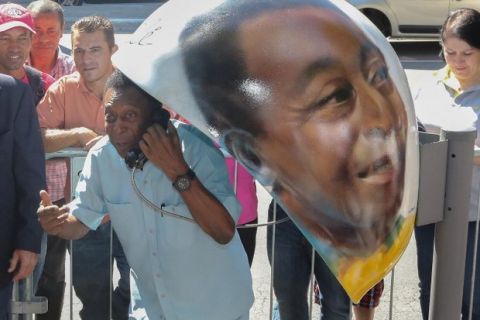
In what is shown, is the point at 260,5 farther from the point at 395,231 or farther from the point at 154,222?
the point at 154,222

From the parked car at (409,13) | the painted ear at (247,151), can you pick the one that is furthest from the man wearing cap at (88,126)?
the parked car at (409,13)

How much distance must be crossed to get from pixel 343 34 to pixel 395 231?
486mm

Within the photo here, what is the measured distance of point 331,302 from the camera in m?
4.00

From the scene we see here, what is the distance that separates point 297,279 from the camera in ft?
13.2

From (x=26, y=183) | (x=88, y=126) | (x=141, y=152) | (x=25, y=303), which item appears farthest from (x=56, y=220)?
(x=88, y=126)

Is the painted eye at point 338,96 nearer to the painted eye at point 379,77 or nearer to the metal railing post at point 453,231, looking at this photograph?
the painted eye at point 379,77

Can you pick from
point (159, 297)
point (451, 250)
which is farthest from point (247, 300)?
point (451, 250)

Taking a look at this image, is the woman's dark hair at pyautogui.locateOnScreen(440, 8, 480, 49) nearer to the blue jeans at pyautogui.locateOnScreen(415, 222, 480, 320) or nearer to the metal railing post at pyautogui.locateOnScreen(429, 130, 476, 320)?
the blue jeans at pyautogui.locateOnScreen(415, 222, 480, 320)

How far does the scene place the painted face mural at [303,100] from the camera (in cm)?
191

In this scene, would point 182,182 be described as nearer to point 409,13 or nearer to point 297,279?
point 297,279

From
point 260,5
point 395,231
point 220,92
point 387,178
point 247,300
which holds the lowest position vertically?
point 247,300

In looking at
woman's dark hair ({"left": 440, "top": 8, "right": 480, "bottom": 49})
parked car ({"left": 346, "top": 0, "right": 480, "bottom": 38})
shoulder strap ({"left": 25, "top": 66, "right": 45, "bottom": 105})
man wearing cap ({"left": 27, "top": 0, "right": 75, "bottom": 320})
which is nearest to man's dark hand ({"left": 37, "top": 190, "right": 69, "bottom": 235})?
man wearing cap ({"left": 27, "top": 0, "right": 75, "bottom": 320})

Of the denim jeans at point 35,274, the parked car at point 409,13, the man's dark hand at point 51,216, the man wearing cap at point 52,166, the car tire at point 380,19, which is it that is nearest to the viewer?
the man's dark hand at point 51,216

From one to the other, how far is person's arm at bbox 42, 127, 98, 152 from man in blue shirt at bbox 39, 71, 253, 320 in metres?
1.06
